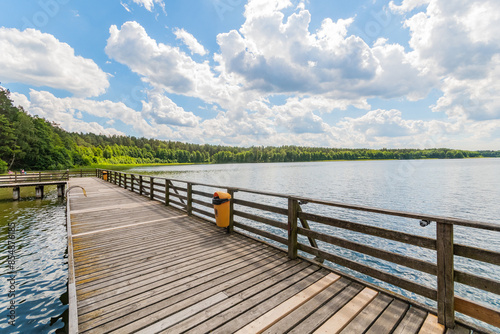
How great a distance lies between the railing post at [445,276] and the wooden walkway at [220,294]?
0.42 ft

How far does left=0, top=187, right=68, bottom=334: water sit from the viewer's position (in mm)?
4108

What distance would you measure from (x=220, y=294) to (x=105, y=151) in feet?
382

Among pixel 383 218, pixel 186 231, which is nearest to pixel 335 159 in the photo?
pixel 383 218

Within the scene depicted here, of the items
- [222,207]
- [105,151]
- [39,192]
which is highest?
[105,151]

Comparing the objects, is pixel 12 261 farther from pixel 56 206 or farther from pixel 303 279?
pixel 56 206

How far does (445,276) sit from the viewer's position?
244 cm

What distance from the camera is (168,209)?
8.55 meters

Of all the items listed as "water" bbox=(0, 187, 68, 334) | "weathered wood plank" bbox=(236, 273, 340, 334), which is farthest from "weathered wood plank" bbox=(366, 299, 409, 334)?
"water" bbox=(0, 187, 68, 334)

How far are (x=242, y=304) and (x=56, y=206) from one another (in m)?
17.7

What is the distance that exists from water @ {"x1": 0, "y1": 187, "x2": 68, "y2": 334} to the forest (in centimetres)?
4218

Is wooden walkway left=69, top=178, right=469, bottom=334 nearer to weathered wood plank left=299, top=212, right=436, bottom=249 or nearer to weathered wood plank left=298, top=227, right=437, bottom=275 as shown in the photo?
weathered wood plank left=298, top=227, right=437, bottom=275

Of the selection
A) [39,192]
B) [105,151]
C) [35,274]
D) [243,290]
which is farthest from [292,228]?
[105,151]

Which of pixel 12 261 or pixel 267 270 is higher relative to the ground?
pixel 267 270

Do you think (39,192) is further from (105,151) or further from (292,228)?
(105,151)
